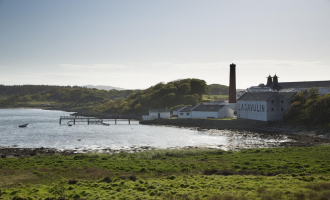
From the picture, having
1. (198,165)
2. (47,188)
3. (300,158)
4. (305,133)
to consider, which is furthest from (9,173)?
(305,133)

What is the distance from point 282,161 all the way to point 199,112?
66.4 meters

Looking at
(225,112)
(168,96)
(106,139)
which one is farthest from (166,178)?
(168,96)

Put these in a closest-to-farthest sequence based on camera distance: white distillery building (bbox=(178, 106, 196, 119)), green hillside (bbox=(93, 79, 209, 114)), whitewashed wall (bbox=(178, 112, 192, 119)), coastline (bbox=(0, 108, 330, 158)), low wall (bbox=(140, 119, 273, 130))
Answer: coastline (bbox=(0, 108, 330, 158)), low wall (bbox=(140, 119, 273, 130)), whitewashed wall (bbox=(178, 112, 192, 119)), white distillery building (bbox=(178, 106, 196, 119)), green hillside (bbox=(93, 79, 209, 114))

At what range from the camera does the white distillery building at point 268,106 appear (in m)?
75.7

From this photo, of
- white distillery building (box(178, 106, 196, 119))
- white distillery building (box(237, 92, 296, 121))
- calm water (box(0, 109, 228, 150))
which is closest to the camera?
calm water (box(0, 109, 228, 150))

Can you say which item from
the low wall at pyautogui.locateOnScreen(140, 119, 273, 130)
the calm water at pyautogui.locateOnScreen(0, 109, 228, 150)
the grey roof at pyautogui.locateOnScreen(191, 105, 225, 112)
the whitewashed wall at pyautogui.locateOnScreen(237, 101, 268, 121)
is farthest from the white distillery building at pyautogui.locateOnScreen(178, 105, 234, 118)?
the calm water at pyautogui.locateOnScreen(0, 109, 228, 150)

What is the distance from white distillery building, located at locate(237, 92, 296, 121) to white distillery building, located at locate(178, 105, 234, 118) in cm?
822

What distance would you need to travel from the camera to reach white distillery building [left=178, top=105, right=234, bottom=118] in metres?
90.9

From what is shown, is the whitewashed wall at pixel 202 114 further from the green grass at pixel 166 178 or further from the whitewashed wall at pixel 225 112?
the green grass at pixel 166 178

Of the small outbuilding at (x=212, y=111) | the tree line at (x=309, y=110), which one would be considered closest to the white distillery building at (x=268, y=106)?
the tree line at (x=309, y=110)

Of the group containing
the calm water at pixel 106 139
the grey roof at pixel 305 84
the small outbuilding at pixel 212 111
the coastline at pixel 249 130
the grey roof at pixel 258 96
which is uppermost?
the grey roof at pixel 305 84

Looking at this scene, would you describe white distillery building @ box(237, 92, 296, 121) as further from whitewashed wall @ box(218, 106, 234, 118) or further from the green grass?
the green grass

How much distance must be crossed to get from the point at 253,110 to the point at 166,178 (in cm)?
6401

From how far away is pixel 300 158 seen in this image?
30422 mm
